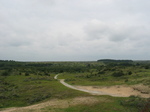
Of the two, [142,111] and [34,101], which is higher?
[142,111]

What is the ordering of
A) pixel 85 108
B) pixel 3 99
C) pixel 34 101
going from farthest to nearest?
pixel 3 99 → pixel 34 101 → pixel 85 108

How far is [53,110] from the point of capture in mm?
15516

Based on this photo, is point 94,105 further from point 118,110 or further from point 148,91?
point 148,91

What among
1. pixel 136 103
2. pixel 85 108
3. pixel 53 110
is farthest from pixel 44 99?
pixel 136 103

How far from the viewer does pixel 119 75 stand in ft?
161

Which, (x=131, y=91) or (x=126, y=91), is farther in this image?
(x=126, y=91)

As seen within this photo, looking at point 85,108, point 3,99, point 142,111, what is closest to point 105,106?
point 85,108

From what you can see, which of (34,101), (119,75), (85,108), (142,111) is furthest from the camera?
(119,75)

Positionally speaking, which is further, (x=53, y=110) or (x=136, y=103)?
(x=136, y=103)

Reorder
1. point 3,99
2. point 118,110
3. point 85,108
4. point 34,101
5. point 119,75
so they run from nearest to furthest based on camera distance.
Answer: point 118,110, point 85,108, point 34,101, point 3,99, point 119,75

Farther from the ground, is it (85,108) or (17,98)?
(85,108)

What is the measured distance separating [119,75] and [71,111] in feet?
125

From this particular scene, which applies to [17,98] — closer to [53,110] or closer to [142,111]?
[53,110]

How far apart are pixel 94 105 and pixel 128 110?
163 inches
